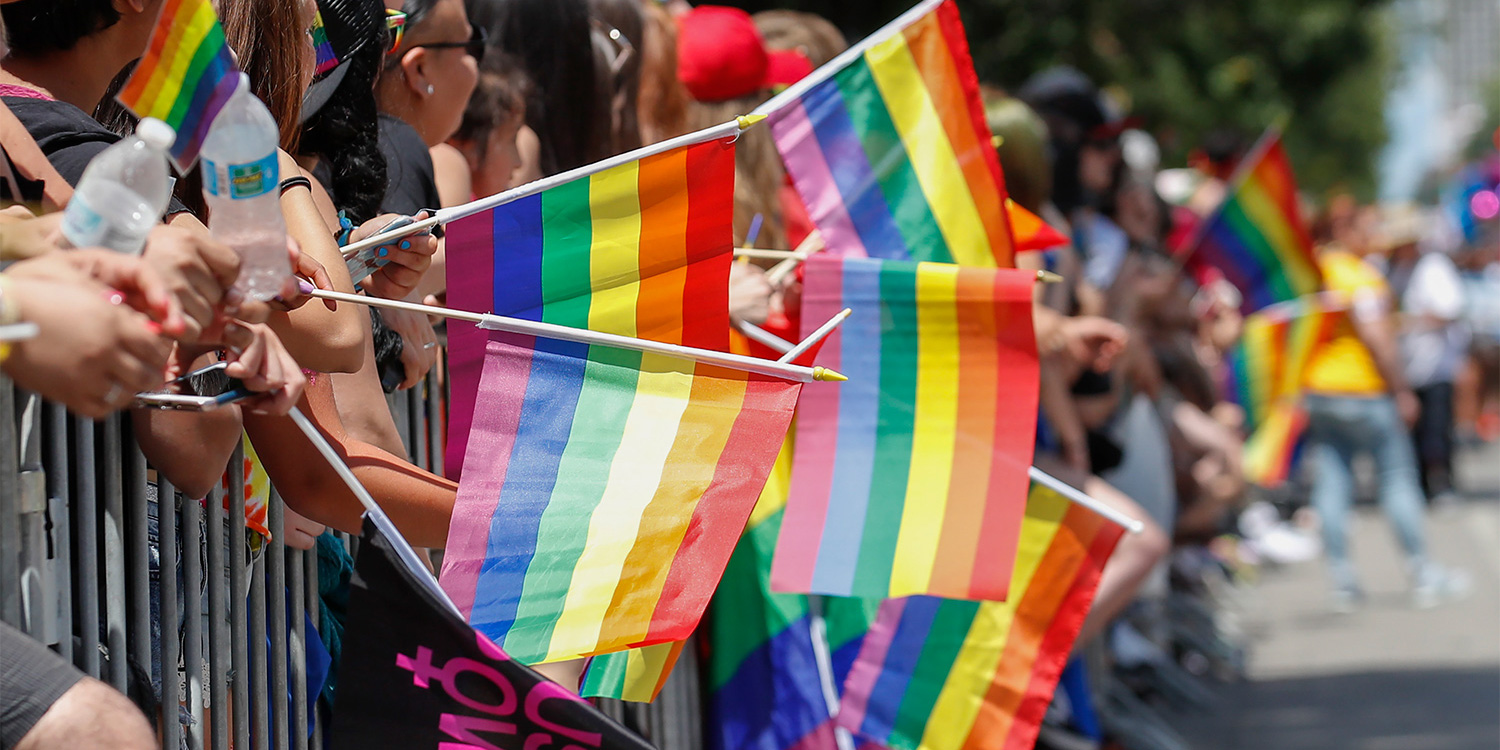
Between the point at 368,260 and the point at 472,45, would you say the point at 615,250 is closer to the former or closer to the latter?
the point at 368,260

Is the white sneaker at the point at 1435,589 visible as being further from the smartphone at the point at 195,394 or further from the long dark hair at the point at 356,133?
the smartphone at the point at 195,394

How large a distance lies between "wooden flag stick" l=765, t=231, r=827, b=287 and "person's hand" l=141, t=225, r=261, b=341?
194 centimetres

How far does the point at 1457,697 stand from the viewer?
7590 mm

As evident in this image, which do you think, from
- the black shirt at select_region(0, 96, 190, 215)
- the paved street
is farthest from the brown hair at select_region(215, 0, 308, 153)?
the paved street

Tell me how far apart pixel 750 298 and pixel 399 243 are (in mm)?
1226

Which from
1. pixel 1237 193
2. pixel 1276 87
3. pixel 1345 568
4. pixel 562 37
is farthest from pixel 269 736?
pixel 1276 87

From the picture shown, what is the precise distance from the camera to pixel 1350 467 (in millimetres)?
10578

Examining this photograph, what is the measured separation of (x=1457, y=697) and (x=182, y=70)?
7.11m

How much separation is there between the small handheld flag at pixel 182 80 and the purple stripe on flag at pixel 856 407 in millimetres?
1915

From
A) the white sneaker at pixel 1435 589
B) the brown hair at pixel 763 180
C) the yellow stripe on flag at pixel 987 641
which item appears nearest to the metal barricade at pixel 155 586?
the yellow stripe on flag at pixel 987 641

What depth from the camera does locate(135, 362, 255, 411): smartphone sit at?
195cm

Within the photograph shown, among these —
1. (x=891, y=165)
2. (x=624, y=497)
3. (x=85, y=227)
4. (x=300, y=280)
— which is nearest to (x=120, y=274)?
(x=85, y=227)

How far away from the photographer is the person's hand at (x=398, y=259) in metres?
2.53

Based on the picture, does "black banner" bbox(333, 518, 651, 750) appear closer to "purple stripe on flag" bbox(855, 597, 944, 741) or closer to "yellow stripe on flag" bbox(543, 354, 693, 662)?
"yellow stripe on flag" bbox(543, 354, 693, 662)
